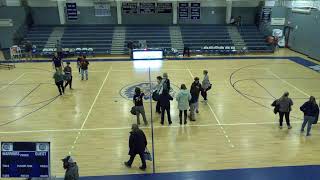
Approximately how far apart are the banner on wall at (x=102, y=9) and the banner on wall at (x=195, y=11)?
812cm

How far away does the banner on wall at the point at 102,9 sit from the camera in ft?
92.2

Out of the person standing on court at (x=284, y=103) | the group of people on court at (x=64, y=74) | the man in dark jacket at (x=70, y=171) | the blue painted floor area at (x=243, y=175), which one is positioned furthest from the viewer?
the group of people on court at (x=64, y=74)

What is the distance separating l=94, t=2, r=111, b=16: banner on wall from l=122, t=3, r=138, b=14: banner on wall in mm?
1468

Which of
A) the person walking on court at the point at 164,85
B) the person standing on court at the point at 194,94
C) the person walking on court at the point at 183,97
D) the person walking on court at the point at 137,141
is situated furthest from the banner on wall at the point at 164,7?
the person walking on court at the point at 137,141

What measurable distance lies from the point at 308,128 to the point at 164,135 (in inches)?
194

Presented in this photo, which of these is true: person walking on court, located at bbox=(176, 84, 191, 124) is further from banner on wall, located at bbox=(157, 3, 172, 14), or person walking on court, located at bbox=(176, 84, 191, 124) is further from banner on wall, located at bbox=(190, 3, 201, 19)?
banner on wall, located at bbox=(190, 3, 201, 19)

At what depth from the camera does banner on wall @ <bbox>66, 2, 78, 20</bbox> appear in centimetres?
2780

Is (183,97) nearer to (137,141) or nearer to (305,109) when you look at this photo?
(137,141)

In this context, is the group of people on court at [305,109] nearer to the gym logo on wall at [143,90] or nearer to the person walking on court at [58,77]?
the gym logo on wall at [143,90]

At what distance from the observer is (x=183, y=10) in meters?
28.5

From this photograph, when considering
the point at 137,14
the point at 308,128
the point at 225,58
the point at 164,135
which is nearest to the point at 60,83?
the point at 164,135

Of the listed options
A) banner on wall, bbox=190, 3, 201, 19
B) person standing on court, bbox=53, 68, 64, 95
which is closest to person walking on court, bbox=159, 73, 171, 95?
person standing on court, bbox=53, 68, 64, 95

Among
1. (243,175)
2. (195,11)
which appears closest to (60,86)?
(243,175)

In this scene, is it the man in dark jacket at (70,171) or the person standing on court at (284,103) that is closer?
the man in dark jacket at (70,171)
